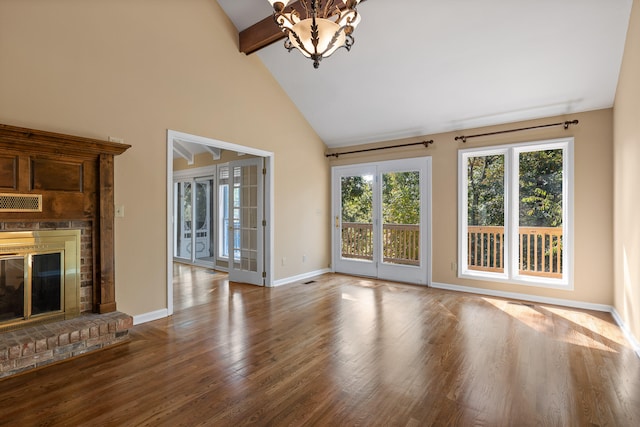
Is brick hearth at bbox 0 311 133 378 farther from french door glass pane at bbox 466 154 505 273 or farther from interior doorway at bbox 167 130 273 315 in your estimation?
french door glass pane at bbox 466 154 505 273

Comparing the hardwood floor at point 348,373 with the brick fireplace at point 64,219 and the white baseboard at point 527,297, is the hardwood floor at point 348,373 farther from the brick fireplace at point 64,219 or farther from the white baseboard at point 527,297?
the white baseboard at point 527,297

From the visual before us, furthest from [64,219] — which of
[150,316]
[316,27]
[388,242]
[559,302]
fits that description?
[559,302]

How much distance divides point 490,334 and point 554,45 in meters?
3.15

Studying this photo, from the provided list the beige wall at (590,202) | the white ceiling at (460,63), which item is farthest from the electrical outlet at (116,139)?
the beige wall at (590,202)

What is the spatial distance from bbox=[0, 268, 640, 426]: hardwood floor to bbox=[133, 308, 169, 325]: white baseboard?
0.38 ft

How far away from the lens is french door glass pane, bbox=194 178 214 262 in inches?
293

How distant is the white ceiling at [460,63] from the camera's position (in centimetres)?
323

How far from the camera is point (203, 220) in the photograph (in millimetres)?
7652

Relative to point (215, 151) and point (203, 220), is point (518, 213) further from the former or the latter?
point (203, 220)

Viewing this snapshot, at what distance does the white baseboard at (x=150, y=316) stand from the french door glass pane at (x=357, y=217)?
3.45 m

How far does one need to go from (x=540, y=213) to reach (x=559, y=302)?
1204 mm

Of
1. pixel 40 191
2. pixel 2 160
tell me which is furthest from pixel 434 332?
pixel 2 160

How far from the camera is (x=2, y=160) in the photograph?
255cm

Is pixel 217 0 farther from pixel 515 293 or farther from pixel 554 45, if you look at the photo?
pixel 515 293
